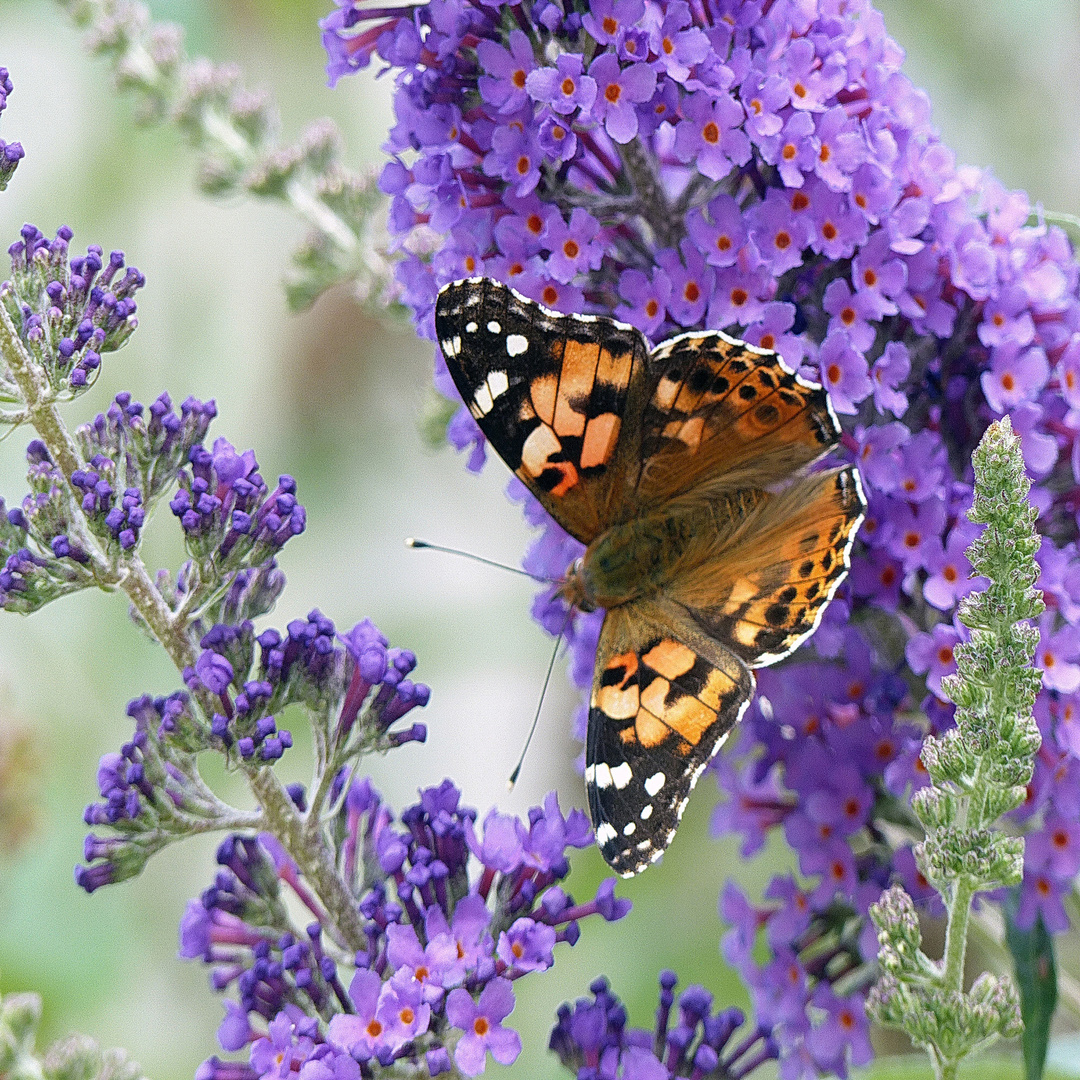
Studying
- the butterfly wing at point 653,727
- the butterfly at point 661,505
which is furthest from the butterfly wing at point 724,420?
the butterfly wing at point 653,727

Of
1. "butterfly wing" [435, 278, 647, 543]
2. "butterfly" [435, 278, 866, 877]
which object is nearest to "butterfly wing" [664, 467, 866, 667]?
"butterfly" [435, 278, 866, 877]

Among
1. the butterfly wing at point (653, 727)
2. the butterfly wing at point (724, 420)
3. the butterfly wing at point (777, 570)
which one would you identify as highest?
the butterfly wing at point (724, 420)

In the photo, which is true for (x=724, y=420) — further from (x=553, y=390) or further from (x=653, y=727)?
(x=653, y=727)

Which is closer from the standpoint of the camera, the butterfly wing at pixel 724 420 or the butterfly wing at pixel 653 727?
the butterfly wing at pixel 653 727

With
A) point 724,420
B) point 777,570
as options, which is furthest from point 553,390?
point 777,570

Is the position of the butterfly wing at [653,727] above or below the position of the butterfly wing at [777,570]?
below

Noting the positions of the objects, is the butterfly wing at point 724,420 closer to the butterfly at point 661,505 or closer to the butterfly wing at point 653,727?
the butterfly at point 661,505

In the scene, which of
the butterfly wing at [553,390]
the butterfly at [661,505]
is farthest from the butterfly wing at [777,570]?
the butterfly wing at [553,390]
